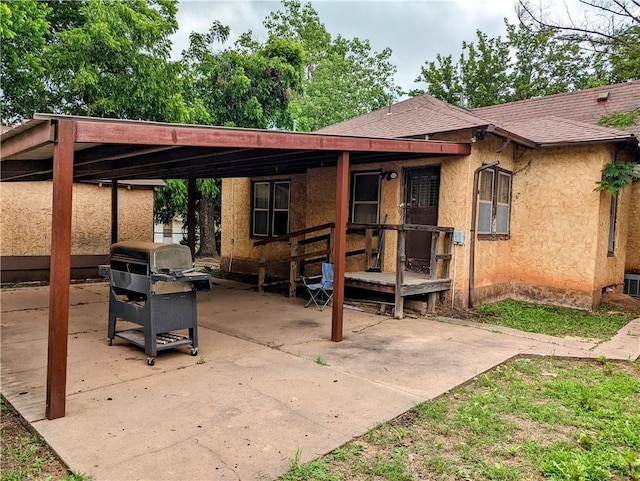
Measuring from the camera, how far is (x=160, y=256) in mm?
4398

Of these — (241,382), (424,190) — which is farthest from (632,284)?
(241,382)

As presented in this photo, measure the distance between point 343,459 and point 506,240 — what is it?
22.5 ft

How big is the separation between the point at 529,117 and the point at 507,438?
10.2 meters

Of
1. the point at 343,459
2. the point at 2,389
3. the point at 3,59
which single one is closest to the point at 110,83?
the point at 3,59

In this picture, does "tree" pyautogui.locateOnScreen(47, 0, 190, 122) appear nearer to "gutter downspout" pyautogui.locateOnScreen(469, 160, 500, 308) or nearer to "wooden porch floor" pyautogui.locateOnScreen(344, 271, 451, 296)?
"wooden porch floor" pyautogui.locateOnScreen(344, 271, 451, 296)

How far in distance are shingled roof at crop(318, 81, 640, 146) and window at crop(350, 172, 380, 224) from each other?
35.4 inches

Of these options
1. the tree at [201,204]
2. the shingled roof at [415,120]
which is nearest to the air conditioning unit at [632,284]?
the shingled roof at [415,120]

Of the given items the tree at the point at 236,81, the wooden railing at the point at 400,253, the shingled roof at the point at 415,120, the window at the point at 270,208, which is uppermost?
the tree at the point at 236,81

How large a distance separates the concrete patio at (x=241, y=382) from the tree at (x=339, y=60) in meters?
→ 21.1

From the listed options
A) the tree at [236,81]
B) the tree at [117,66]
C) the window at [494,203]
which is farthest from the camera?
the tree at [236,81]

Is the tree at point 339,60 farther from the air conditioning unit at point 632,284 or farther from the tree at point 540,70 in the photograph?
the air conditioning unit at point 632,284

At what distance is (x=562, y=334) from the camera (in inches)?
244

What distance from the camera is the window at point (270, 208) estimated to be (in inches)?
428

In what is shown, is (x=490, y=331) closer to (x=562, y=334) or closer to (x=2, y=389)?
(x=562, y=334)
